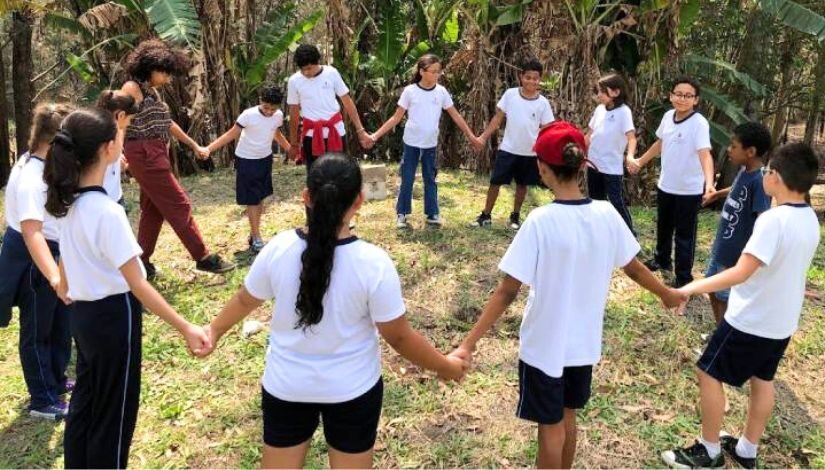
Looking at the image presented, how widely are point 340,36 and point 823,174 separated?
15862mm

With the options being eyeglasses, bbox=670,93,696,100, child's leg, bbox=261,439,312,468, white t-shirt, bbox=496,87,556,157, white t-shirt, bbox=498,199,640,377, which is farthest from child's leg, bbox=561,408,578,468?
white t-shirt, bbox=496,87,556,157

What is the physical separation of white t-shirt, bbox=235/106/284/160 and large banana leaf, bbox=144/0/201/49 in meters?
2.76

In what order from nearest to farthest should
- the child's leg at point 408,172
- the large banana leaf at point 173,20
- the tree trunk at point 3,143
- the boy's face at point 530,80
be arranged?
the boy's face at point 530,80 < the child's leg at point 408,172 < the large banana leaf at point 173,20 < the tree trunk at point 3,143

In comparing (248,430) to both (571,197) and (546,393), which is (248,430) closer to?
(546,393)

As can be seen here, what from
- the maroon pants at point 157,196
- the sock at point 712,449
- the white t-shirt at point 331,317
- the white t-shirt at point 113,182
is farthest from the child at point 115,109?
the sock at point 712,449

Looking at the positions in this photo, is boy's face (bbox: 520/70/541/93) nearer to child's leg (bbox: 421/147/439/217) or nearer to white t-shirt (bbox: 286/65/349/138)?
child's leg (bbox: 421/147/439/217)

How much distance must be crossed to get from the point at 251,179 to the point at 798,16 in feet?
24.7

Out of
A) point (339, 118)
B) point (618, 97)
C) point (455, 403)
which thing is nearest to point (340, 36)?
point (339, 118)

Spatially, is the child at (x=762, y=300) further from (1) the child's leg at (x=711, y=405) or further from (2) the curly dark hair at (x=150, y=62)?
(2) the curly dark hair at (x=150, y=62)

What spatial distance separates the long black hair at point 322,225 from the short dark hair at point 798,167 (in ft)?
6.70

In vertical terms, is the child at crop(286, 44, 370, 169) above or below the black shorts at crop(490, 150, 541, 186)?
above

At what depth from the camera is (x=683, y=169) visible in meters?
4.82

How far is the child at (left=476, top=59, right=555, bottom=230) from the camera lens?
5773 mm

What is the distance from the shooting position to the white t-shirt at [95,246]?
236 centimetres
